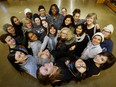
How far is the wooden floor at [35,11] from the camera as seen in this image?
280cm

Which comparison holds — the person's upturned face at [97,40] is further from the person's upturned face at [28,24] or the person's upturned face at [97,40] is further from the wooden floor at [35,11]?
the person's upturned face at [28,24]

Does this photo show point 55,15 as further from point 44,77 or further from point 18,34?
point 44,77

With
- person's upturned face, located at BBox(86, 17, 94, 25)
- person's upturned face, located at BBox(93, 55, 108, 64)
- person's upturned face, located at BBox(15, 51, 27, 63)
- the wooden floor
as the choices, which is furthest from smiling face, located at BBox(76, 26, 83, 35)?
person's upturned face, located at BBox(15, 51, 27, 63)

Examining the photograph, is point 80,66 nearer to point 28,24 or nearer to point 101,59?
point 101,59

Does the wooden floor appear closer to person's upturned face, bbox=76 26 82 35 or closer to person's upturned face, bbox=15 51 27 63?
person's upturned face, bbox=15 51 27 63

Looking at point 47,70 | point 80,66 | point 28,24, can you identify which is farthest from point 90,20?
point 47,70

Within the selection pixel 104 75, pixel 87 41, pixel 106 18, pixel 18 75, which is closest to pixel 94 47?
pixel 87 41

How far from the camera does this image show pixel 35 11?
6.35m

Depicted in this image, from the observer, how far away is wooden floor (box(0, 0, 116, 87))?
2801 mm

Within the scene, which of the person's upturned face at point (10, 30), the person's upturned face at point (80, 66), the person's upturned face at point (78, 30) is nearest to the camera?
the person's upturned face at point (80, 66)

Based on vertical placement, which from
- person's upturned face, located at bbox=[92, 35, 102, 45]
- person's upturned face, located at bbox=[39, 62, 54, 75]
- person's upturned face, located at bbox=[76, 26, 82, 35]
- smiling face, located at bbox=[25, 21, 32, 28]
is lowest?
person's upturned face, located at bbox=[39, 62, 54, 75]

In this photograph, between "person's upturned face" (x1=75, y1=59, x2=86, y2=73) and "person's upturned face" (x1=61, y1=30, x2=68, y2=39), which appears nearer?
"person's upturned face" (x1=75, y1=59, x2=86, y2=73)

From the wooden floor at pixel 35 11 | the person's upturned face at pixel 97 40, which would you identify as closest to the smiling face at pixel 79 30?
the person's upturned face at pixel 97 40

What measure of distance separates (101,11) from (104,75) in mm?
3906
